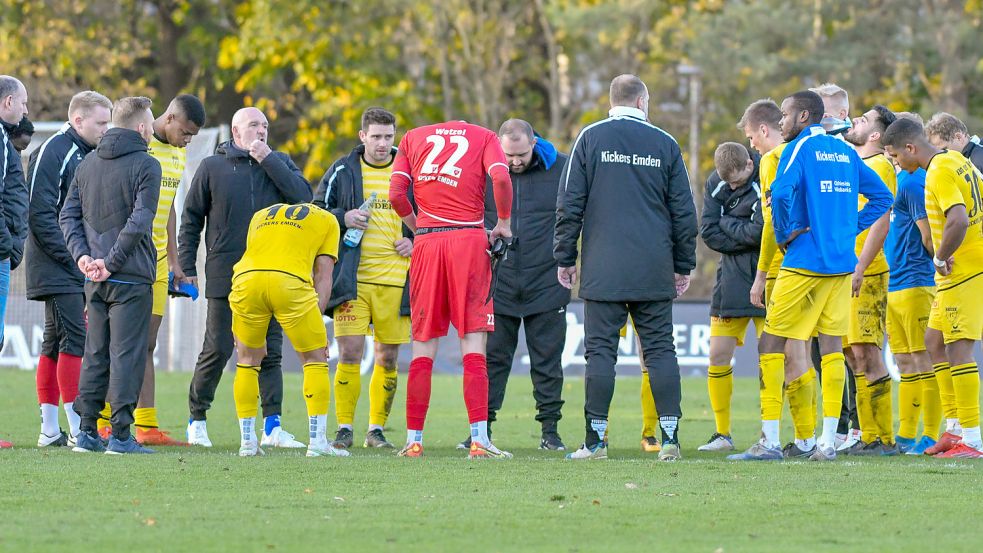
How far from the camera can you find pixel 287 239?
892 centimetres

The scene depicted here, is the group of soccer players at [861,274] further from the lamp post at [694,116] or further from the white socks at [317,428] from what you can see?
the lamp post at [694,116]

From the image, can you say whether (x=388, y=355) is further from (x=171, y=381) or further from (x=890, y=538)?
(x=171, y=381)

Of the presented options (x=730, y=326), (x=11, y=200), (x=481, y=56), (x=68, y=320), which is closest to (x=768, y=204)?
(x=730, y=326)

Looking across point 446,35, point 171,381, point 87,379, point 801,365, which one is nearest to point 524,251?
point 801,365

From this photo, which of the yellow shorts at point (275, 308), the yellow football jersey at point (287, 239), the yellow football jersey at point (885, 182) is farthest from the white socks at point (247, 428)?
the yellow football jersey at point (885, 182)

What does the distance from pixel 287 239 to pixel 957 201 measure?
14.0ft

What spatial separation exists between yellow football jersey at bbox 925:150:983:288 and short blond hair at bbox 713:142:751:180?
124cm

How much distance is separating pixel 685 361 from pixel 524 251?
945 cm

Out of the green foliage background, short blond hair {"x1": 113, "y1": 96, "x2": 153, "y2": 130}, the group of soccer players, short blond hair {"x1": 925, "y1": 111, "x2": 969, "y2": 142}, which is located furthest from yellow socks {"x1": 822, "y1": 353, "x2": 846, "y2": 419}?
the green foliage background

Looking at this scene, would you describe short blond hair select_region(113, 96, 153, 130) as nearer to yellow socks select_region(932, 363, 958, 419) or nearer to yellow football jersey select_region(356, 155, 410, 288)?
yellow football jersey select_region(356, 155, 410, 288)

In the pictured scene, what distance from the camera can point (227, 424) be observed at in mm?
12664

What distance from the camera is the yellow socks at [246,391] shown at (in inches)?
355

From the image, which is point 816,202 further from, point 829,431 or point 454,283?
point 454,283

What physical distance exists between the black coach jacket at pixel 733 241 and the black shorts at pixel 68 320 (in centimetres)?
435
